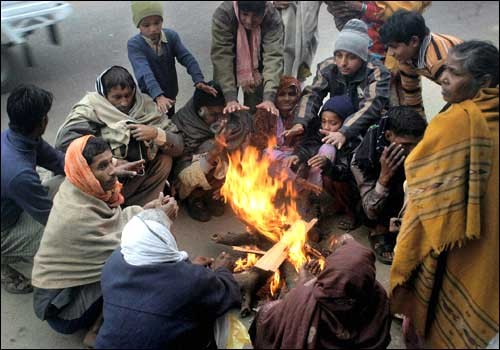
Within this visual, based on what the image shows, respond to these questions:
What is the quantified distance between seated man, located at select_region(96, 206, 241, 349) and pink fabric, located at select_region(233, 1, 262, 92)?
236 cm

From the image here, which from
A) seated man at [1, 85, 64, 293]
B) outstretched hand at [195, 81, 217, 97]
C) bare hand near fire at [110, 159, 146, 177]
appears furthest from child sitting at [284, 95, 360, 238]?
seated man at [1, 85, 64, 293]

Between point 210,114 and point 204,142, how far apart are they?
0.26m

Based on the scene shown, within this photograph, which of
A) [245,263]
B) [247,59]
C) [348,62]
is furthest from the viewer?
[247,59]

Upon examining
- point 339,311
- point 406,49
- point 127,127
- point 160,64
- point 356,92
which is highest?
point 406,49

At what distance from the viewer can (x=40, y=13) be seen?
3145mm

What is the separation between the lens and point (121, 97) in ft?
12.7

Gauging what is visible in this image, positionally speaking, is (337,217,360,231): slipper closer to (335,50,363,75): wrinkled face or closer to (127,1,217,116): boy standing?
(335,50,363,75): wrinkled face

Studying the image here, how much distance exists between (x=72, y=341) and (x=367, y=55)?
3.34 metres

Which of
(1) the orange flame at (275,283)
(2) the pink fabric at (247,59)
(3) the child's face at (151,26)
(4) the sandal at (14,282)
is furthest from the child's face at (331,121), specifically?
(4) the sandal at (14,282)

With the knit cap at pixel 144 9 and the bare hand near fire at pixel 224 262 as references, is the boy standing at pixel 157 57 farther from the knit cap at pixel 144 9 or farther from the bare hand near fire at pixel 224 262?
the bare hand near fire at pixel 224 262

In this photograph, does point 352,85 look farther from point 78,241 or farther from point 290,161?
point 78,241

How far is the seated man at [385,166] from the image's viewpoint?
11.7 feet

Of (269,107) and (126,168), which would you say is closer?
(126,168)

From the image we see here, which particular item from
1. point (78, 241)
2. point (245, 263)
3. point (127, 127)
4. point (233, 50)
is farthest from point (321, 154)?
point (78, 241)
